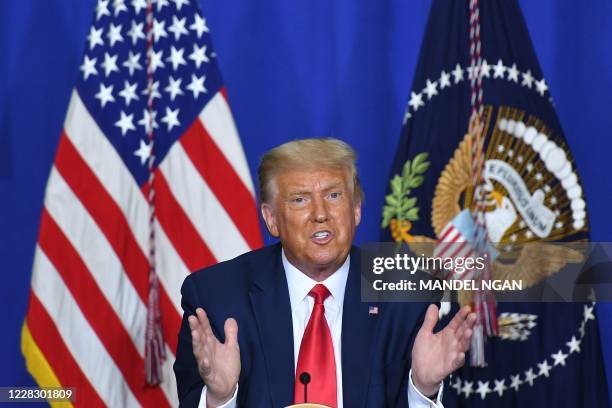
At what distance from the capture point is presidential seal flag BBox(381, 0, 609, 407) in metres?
3.62

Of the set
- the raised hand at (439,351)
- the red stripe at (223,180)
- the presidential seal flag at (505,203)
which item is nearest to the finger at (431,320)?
the raised hand at (439,351)

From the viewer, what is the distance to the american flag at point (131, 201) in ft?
11.7

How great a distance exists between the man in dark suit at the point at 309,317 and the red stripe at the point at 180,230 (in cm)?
101

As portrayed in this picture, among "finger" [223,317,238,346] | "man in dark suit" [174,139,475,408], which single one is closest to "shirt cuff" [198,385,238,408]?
"man in dark suit" [174,139,475,408]

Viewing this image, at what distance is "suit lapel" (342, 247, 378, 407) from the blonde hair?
273 millimetres

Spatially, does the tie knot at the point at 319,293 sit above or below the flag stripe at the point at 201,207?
below

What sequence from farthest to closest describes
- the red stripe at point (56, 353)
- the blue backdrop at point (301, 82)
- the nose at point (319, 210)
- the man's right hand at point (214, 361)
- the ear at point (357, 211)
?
the blue backdrop at point (301, 82)
the red stripe at point (56, 353)
the ear at point (357, 211)
the nose at point (319, 210)
the man's right hand at point (214, 361)

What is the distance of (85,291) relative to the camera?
11.8 ft

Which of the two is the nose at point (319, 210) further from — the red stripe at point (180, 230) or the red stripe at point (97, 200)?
the red stripe at point (97, 200)

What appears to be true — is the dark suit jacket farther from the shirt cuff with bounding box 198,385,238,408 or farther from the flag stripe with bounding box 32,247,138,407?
the flag stripe with bounding box 32,247,138,407

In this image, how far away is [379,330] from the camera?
244 centimetres

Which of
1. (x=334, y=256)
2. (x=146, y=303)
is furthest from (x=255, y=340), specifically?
(x=146, y=303)

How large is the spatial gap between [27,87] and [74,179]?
62cm

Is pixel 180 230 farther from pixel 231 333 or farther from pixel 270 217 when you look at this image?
pixel 231 333
